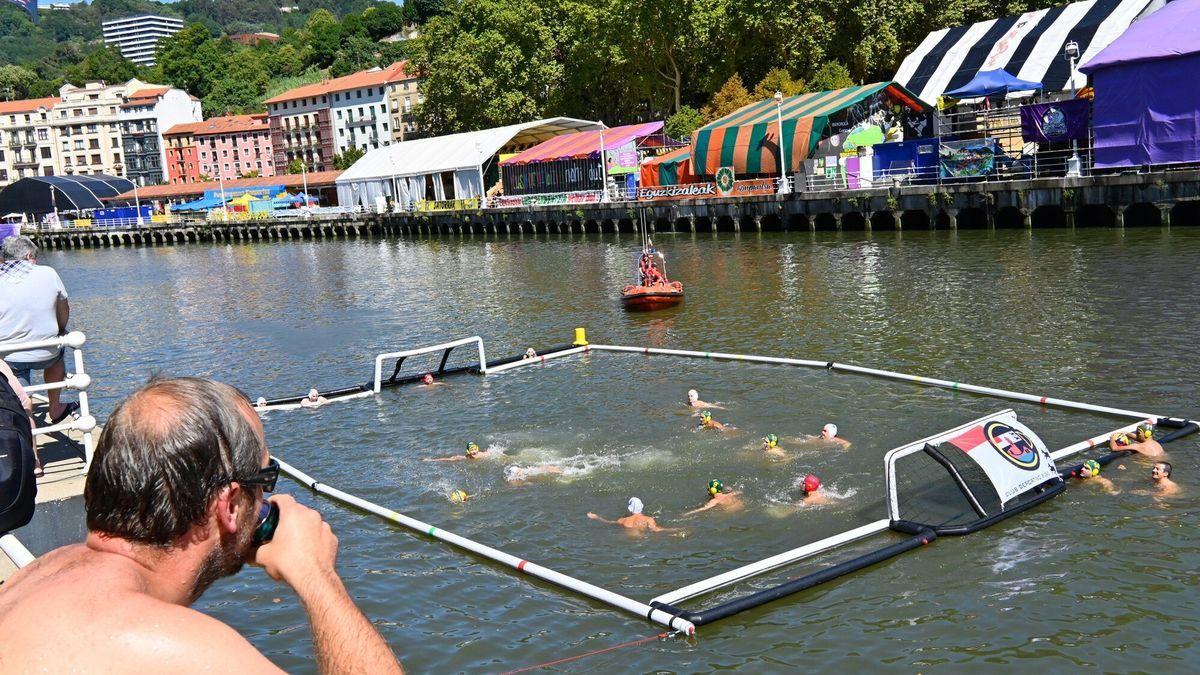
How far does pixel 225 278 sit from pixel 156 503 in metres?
60.0

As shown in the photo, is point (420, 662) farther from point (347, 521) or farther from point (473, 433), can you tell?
point (473, 433)

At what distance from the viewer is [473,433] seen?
1898cm

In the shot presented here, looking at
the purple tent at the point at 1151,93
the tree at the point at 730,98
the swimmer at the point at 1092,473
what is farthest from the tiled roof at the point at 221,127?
the swimmer at the point at 1092,473

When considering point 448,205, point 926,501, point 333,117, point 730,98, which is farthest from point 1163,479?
point 333,117

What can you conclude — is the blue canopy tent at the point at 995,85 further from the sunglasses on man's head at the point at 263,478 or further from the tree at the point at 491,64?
the tree at the point at 491,64

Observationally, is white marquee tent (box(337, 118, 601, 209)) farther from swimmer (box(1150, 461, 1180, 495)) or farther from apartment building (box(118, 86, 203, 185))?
apartment building (box(118, 86, 203, 185))

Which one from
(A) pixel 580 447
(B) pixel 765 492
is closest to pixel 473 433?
(A) pixel 580 447

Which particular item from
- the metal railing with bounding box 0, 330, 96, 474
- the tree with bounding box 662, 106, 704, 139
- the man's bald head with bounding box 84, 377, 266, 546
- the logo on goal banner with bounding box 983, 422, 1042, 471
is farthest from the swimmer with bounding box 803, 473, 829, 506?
the tree with bounding box 662, 106, 704, 139

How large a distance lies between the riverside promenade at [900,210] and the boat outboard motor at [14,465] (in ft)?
119

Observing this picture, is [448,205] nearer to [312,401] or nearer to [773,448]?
[312,401]

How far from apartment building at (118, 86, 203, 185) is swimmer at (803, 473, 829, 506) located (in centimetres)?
17495

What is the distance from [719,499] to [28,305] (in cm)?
872

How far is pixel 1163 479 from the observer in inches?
540

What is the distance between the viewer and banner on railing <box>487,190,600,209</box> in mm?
72812
